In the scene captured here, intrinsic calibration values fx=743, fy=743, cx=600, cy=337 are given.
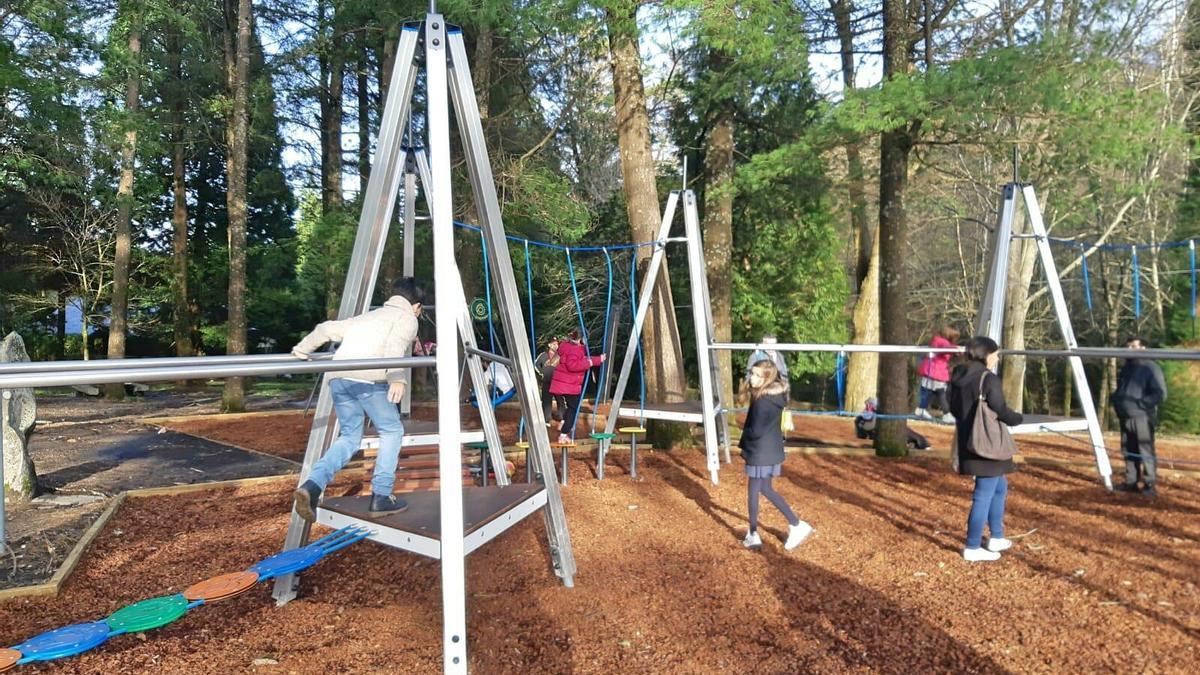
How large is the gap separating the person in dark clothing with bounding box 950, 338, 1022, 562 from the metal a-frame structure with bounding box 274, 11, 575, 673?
276 centimetres

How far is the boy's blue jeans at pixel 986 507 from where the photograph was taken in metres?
4.94

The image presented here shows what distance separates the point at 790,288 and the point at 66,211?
1913 cm

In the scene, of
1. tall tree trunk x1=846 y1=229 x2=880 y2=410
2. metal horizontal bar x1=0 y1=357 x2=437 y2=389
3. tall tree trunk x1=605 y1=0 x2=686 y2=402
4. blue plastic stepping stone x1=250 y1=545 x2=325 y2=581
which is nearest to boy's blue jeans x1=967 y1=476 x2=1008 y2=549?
metal horizontal bar x1=0 y1=357 x2=437 y2=389

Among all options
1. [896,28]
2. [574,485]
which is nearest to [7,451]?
[574,485]

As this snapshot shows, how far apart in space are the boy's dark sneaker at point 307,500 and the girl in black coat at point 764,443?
2976 millimetres

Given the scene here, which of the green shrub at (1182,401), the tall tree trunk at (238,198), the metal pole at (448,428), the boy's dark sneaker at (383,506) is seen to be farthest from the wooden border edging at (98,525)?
the green shrub at (1182,401)

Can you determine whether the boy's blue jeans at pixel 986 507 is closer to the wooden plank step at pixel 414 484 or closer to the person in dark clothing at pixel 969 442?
the person in dark clothing at pixel 969 442

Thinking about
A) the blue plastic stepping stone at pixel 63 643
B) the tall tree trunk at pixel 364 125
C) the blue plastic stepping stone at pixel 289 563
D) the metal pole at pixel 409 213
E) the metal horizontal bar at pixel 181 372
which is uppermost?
the tall tree trunk at pixel 364 125

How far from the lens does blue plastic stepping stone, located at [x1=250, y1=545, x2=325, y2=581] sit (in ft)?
11.2

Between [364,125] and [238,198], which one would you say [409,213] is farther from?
[364,125]

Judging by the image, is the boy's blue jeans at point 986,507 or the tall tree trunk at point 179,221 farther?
the tall tree trunk at point 179,221

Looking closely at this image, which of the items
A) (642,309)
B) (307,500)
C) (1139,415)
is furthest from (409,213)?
(1139,415)

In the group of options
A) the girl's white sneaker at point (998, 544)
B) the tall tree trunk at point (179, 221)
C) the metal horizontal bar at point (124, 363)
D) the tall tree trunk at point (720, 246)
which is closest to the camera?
the metal horizontal bar at point (124, 363)

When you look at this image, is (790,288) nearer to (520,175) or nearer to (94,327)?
(520,175)
